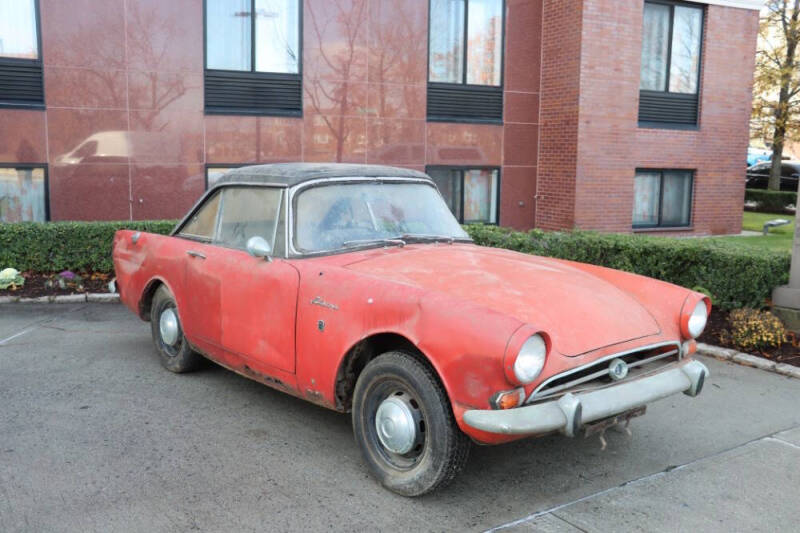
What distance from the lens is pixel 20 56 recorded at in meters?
11.5

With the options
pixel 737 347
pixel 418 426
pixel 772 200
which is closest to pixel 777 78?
pixel 772 200

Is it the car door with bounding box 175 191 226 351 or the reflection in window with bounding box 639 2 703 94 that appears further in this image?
the reflection in window with bounding box 639 2 703 94

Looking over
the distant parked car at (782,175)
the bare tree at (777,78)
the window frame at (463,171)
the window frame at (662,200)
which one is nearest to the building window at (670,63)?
the window frame at (662,200)

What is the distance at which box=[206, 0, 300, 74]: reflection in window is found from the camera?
489 inches

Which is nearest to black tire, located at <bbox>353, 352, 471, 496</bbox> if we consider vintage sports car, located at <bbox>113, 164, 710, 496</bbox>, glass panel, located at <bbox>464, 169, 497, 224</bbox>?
vintage sports car, located at <bbox>113, 164, 710, 496</bbox>

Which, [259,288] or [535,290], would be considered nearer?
[535,290]

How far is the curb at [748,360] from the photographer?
6.41 meters

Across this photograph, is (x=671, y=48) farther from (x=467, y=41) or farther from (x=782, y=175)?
(x=782, y=175)

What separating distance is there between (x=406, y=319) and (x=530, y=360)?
0.69m

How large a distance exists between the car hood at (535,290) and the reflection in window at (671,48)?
11300 mm

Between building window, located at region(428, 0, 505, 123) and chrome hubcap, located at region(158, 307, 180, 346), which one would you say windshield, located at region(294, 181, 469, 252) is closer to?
chrome hubcap, located at region(158, 307, 180, 346)

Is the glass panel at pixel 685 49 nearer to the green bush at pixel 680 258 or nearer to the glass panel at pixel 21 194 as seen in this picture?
the green bush at pixel 680 258

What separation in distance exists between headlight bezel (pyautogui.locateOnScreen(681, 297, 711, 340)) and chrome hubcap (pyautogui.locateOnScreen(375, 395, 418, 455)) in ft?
5.64

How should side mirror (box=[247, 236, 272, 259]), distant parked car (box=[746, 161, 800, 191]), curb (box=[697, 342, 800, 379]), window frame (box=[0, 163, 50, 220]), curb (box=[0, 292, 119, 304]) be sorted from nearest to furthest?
side mirror (box=[247, 236, 272, 259]) → curb (box=[697, 342, 800, 379]) → curb (box=[0, 292, 119, 304]) → window frame (box=[0, 163, 50, 220]) → distant parked car (box=[746, 161, 800, 191])
